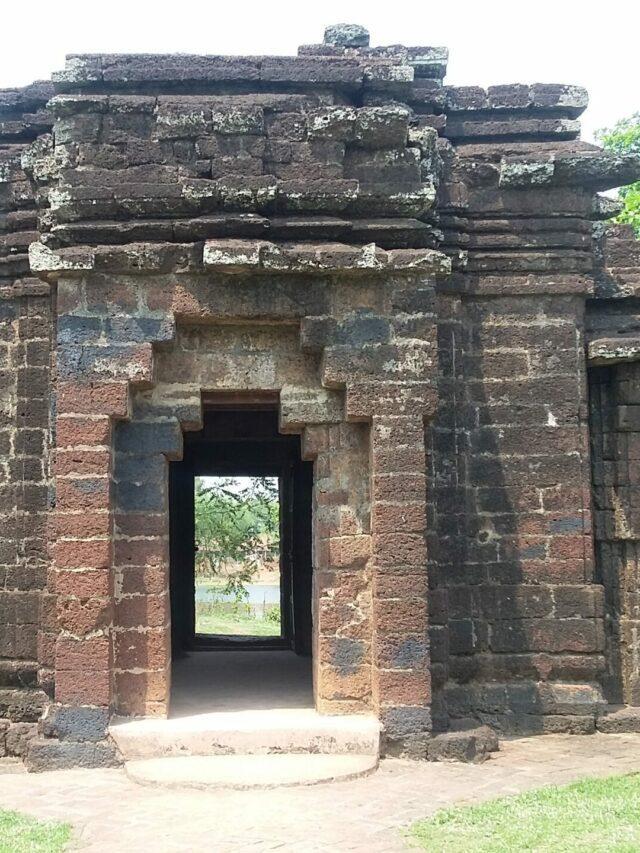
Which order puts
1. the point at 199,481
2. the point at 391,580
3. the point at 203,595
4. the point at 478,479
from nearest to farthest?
the point at 391,580 < the point at 478,479 < the point at 199,481 < the point at 203,595

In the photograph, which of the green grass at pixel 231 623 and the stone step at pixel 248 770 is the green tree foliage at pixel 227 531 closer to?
the green grass at pixel 231 623

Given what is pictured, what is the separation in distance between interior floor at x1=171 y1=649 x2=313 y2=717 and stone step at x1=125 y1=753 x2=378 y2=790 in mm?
810

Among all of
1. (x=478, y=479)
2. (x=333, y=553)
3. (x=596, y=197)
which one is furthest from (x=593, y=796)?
(x=596, y=197)

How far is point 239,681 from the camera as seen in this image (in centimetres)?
967

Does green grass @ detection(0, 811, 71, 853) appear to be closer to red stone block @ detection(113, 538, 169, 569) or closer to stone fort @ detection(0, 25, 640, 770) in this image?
stone fort @ detection(0, 25, 640, 770)

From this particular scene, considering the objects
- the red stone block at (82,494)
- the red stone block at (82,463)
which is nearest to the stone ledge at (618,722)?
the red stone block at (82,494)

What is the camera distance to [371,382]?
7.61 metres

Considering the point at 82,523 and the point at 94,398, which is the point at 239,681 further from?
the point at 94,398

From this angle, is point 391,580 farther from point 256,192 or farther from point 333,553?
point 256,192

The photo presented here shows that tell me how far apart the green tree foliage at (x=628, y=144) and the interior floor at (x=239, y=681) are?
11055 mm

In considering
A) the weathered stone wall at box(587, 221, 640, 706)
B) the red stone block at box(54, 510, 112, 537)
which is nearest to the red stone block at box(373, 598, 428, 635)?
the red stone block at box(54, 510, 112, 537)

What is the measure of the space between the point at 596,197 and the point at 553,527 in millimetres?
3001

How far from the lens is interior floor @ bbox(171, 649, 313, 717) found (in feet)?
27.1

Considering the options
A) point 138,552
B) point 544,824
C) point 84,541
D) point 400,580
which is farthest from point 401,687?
point 84,541
